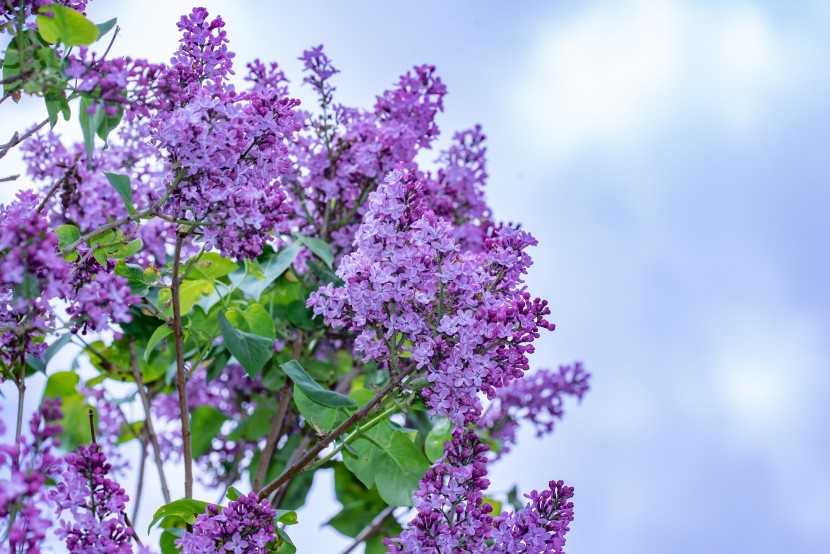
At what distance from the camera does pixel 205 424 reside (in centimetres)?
206

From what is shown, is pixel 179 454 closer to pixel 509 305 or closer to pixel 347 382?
pixel 347 382

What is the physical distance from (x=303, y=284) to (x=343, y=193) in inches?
6.6

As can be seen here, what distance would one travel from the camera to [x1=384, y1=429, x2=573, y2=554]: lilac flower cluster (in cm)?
115

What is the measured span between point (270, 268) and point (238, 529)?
0.54 meters

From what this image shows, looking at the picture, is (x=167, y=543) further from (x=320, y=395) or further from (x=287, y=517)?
(x=320, y=395)

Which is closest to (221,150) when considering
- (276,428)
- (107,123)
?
(107,123)

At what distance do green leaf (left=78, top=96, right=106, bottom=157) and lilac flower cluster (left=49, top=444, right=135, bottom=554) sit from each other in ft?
1.04

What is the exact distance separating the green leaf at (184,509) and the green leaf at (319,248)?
16.9 inches

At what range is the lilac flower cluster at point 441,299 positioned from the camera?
1.11 metres

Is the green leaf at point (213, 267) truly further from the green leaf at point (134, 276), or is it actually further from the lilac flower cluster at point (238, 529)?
the lilac flower cluster at point (238, 529)

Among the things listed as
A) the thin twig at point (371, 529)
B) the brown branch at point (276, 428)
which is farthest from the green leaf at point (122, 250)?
the thin twig at point (371, 529)

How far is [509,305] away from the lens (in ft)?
3.76

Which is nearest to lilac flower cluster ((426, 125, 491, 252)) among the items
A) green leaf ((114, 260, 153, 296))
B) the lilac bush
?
the lilac bush

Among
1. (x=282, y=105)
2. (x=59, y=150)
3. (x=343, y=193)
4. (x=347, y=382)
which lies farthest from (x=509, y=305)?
(x=59, y=150)
